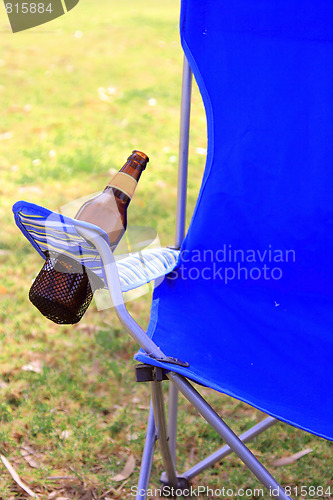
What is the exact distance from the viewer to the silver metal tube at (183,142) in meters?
1.36

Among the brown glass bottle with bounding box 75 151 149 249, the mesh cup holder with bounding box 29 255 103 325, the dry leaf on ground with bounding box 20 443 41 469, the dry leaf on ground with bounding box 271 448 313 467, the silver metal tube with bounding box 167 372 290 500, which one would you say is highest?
the brown glass bottle with bounding box 75 151 149 249

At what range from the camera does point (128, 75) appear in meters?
4.25

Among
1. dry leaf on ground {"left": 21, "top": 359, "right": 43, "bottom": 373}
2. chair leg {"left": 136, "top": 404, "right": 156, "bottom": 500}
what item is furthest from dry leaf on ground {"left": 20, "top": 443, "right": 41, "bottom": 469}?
chair leg {"left": 136, "top": 404, "right": 156, "bottom": 500}

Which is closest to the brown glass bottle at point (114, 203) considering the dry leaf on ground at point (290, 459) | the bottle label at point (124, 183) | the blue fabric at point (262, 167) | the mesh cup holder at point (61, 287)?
the bottle label at point (124, 183)

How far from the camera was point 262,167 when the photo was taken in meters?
1.41

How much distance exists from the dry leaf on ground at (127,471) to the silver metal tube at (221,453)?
0.15 m

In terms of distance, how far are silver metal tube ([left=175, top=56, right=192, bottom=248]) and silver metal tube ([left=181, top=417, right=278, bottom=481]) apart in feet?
1.53

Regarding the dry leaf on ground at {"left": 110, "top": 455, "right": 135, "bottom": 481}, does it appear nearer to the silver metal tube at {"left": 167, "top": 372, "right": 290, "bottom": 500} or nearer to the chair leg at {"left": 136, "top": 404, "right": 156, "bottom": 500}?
the chair leg at {"left": 136, "top": 404, "right": 156, "bottom": 500}

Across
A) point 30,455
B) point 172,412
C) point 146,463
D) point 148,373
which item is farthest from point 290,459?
point 148,373

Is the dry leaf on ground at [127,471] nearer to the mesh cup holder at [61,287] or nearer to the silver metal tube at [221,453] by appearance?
the silver metal tube at [221,453]

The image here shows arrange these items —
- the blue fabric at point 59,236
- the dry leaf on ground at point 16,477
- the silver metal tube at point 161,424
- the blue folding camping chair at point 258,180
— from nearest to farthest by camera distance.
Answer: the blue fabric at point 59,236 < the silver metal tube at point 161,424 < the blue folding camping chair at point 258,180 < the dry leaf on ground at point 16,477

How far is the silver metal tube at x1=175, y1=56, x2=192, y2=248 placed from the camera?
1361mm

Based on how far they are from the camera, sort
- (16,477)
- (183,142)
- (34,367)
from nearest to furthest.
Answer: (183,142) < (16,477) < (34,367)

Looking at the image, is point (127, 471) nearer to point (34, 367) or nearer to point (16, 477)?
point (16, 477)
